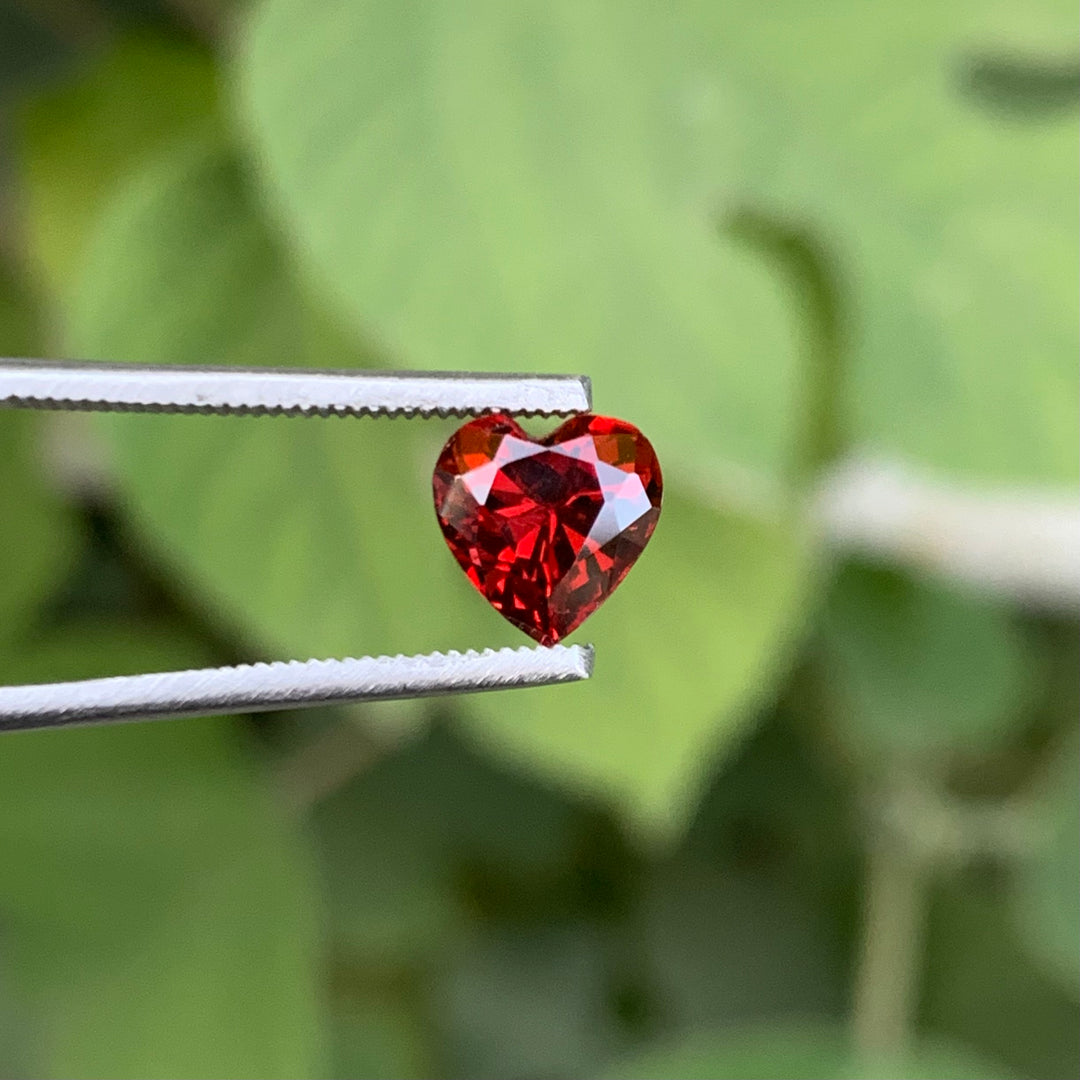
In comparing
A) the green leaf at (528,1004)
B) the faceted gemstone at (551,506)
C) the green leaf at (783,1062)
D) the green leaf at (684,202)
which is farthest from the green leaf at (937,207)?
the green leaf at (528,1004)

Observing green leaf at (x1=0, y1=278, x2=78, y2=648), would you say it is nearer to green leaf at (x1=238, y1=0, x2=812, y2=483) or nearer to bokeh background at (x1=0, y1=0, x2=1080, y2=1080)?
bokeh background at (x1=0, y1=0, x2=1080, y2=1080)

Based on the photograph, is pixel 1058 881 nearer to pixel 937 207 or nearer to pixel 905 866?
pixel 905 866

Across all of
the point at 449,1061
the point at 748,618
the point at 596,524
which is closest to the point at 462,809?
the point at 449,1061

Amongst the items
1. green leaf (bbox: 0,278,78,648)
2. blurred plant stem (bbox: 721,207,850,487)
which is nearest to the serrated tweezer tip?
blurred plant stem (bbox: 721,207,850,487)

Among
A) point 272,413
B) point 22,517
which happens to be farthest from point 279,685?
point 22,517

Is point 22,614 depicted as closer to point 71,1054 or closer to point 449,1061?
point 71,1054
